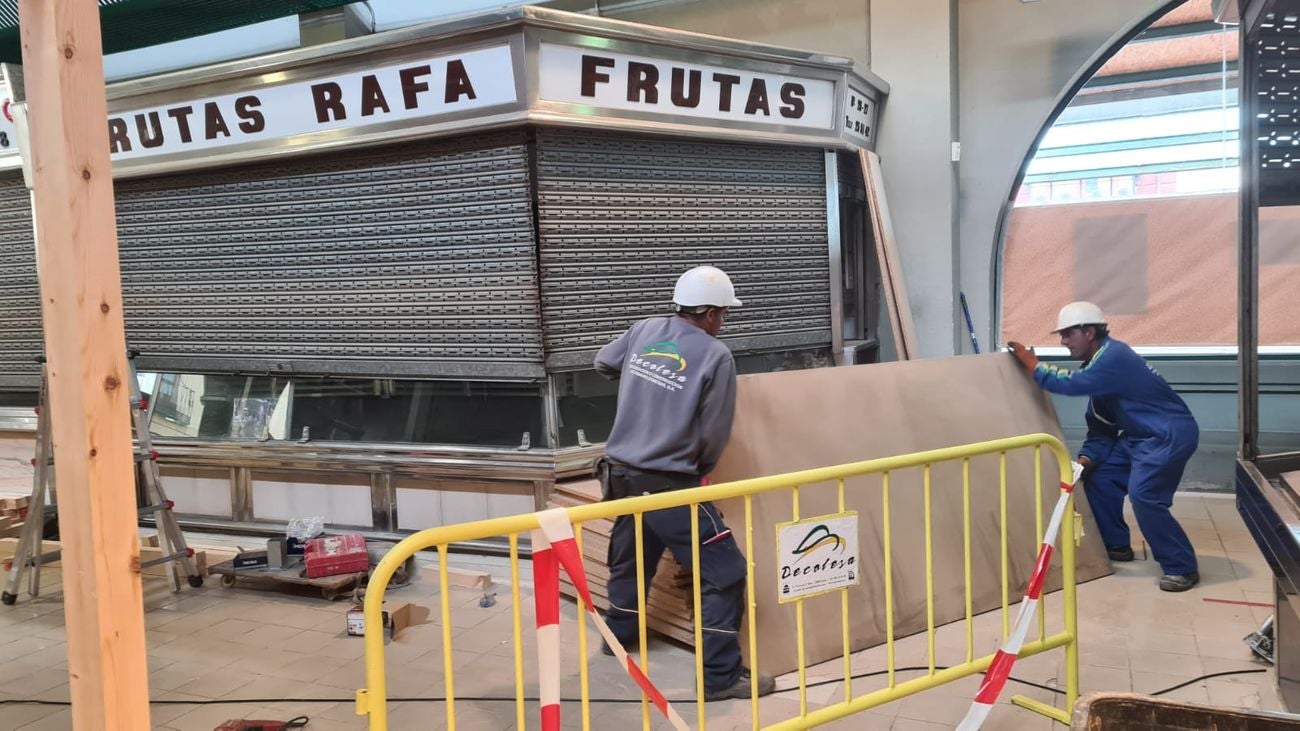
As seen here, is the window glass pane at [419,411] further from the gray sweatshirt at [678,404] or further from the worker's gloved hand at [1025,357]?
the worker's gloved hand at [1025,357]

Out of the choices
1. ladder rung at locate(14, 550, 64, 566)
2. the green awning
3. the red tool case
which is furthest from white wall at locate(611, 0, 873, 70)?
ladder rung at locate(14, 550, 64, 566)

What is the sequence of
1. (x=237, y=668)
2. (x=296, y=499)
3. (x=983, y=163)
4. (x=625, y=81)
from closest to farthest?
(x=237, y=668) < (x=625, y=81) < (x=296, y=499) < (x=983, y=163)

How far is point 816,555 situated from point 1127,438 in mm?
3452

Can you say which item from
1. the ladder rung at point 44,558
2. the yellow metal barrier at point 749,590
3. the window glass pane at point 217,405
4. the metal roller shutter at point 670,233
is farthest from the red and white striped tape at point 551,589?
the ladder rung at point 44,558

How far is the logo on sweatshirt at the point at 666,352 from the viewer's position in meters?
4.16

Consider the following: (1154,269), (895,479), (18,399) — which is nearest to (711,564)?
(895,479)

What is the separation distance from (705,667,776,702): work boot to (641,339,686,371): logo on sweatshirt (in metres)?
1.43

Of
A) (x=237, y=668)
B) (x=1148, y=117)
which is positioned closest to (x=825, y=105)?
(x=1148, y=117)

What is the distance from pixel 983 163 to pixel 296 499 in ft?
20.2

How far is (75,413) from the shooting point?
2625mm

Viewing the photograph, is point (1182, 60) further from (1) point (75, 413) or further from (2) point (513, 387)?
(1) point (75, 413)

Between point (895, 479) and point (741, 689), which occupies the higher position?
point (895, 479)

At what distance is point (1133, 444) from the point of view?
561 cm

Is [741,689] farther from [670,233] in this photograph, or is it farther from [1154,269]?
[1154,269]
